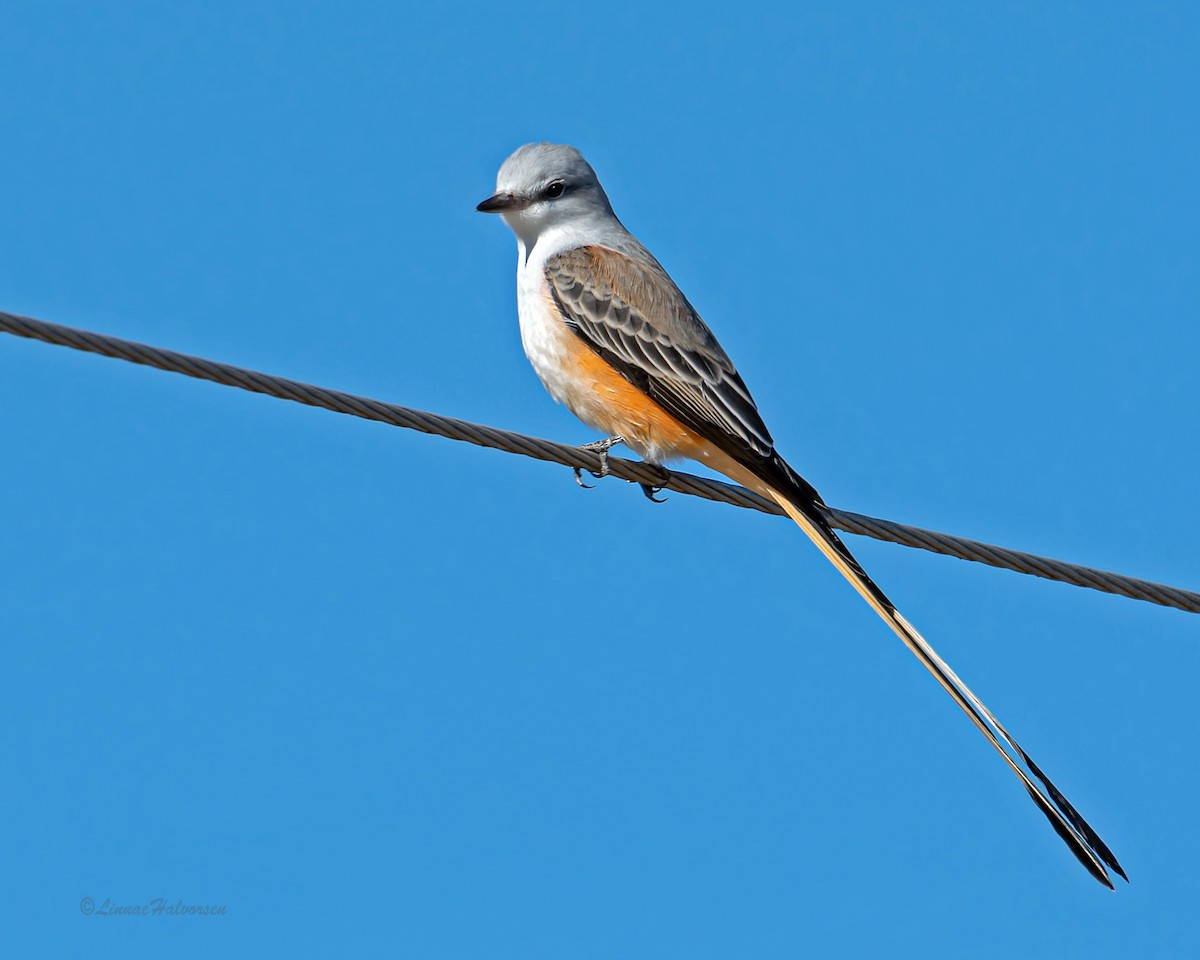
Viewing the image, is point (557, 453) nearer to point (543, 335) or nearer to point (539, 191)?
point (543, 335)

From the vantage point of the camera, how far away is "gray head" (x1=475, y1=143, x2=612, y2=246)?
288 inches

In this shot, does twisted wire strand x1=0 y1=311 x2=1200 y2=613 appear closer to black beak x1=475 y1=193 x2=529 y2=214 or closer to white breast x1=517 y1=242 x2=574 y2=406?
white breast x1=517 y1=242 x2=574 y2=406

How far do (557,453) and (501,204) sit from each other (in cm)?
249

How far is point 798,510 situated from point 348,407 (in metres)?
2.05

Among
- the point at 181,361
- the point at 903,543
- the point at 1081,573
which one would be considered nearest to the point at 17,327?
the point at 181,361

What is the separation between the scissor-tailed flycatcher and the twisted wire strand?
0.23 meters

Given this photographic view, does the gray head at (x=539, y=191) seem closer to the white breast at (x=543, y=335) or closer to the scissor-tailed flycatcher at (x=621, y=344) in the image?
the scissor-tailed flycatcher at (x=621, y=344)

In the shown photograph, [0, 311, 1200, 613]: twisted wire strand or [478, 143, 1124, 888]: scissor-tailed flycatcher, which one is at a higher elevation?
[478, 143, 1124, 888]: scissor-tailed flycatcher

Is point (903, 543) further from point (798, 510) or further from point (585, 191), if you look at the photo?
point (585, 191)

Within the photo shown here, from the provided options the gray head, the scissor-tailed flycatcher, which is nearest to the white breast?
the scissor-tailed flycatcher

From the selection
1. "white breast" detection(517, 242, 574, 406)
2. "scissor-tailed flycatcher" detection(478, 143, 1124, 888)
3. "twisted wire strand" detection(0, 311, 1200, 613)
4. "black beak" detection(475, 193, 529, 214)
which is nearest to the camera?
"twisted wire strand" detection(0, 311, 1200, 613)

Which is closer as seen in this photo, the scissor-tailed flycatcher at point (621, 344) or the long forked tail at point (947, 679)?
the long forked tail at point (947, 679)

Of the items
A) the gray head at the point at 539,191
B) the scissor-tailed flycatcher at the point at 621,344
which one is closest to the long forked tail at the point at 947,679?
the scissor-tailed flycatcher at the point at 621,344

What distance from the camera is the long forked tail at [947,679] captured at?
493 centimetres
